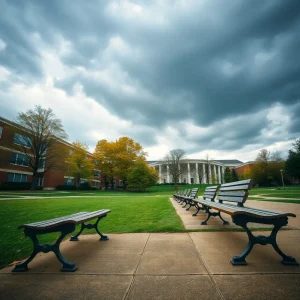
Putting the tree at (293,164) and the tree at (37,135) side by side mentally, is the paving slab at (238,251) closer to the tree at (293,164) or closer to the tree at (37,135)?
the tree at (37,135)

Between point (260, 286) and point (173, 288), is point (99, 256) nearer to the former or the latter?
point (173, 288)

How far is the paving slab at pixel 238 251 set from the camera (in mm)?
2124

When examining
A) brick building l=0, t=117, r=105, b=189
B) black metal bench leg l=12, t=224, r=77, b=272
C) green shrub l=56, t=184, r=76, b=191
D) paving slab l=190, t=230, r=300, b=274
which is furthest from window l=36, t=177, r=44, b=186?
paving slab l=190, t=230, r=300, b=274

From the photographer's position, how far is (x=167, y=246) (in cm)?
305

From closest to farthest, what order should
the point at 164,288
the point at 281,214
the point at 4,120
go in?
1. the point at 164,288
2. the point at 281,214
3. the point at 4,120

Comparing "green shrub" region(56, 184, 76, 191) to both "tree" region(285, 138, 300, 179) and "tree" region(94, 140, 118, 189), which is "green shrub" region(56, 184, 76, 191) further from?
"tree" region(285, 138, 300, 179)

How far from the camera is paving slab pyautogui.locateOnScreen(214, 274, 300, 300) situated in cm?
159

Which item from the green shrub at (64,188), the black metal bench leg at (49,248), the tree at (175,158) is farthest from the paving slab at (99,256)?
the tree at (175,158)

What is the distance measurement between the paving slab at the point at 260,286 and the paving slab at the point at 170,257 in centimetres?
34

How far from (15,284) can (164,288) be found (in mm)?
1731

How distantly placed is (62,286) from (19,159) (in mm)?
34498

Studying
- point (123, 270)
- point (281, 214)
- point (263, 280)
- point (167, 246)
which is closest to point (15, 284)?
point (123, 270)

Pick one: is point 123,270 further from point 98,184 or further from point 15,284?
point 98,184

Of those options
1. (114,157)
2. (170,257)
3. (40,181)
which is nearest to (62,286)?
(170,257)
